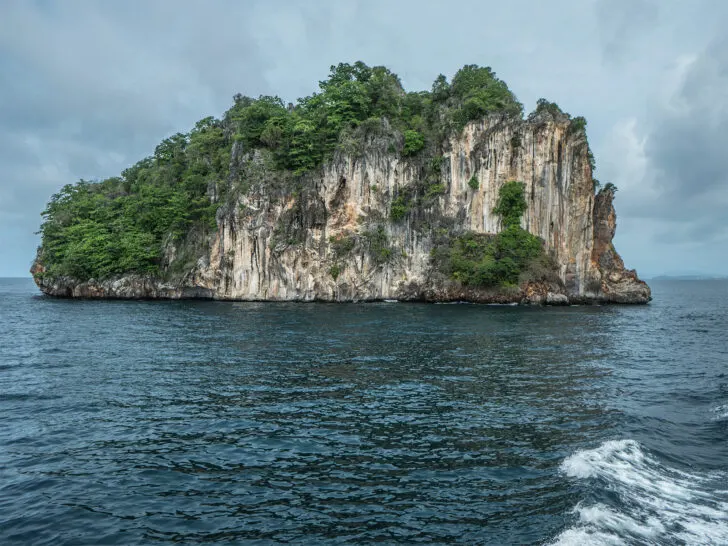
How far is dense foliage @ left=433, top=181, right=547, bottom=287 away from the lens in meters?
55.2

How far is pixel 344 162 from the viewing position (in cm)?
6056

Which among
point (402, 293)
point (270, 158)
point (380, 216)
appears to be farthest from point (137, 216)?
point (402, 293)

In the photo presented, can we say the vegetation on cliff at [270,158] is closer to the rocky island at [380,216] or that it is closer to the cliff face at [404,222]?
the rocky island at [380,216]

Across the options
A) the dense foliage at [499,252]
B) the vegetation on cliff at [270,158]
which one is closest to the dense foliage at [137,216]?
the vegetation on cliff at [270,158]

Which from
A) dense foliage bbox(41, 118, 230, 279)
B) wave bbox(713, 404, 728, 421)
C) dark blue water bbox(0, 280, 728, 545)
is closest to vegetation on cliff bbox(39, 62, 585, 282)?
dense foliage bbox(41, 118, 230, 279)

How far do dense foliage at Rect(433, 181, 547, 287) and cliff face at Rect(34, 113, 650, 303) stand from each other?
111cm

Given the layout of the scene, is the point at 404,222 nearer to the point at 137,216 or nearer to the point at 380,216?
the point at 380,216

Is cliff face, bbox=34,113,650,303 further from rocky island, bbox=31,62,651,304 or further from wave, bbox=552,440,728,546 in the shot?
wave, bbox=552,440,728,546

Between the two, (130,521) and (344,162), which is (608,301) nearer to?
(344,162)

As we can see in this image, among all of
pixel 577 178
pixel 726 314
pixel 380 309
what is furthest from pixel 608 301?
pixel 380 309

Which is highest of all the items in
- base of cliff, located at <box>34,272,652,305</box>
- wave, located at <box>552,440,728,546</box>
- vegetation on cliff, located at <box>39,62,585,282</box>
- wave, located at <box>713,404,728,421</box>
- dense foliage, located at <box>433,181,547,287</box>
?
vegetation on cliff, located at <box>39,62,585,282</box>

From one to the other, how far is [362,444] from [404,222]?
4881 cm

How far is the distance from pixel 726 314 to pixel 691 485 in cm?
5705

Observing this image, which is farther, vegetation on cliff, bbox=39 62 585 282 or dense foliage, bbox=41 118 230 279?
dense foliage, bbox=41 118 230 279
